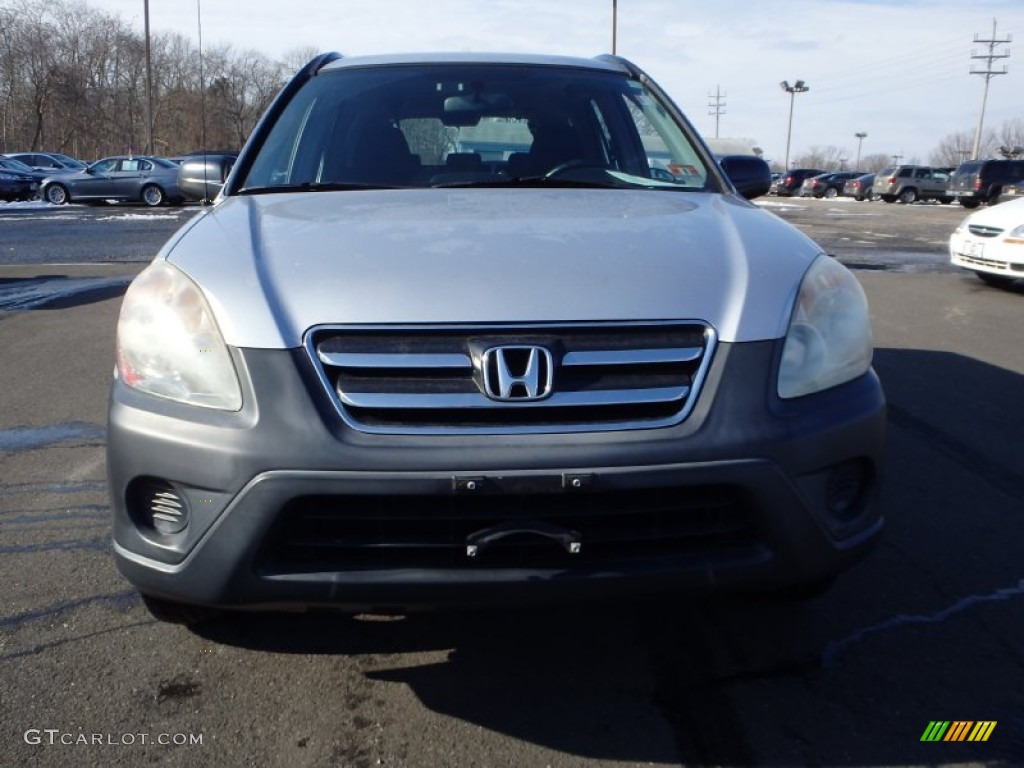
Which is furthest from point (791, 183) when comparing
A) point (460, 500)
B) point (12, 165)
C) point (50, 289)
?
point (460, 500)

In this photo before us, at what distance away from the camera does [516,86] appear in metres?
3.84

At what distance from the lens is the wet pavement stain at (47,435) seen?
4.64 meters

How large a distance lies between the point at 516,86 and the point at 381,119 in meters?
0.58

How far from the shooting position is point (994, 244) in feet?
32.7

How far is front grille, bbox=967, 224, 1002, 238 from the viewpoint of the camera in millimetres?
10117

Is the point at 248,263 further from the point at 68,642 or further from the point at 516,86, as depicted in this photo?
the point at 516,86

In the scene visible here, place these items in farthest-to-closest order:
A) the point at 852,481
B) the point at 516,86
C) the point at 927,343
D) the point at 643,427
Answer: the point at 927,343
the point at 516,86
the point at 852,481
the point at 643,427

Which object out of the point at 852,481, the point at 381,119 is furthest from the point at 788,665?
the point at 381,119

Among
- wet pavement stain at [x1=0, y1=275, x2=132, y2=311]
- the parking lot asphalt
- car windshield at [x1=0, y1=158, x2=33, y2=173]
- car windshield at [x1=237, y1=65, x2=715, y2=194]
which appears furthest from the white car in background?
car windshield at [x1=0, y1=158, x2=33, y2=173]

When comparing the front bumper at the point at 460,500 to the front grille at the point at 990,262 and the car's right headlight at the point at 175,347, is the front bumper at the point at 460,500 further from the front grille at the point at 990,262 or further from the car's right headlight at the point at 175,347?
the front grille at the point at 990,262

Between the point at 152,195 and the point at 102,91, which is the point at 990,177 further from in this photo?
the point at 102,91

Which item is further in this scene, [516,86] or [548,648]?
[516,86]

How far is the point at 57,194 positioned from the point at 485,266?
29925 millimetres

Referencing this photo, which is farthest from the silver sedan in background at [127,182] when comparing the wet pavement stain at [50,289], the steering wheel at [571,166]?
the steering wheel at [571,166]
